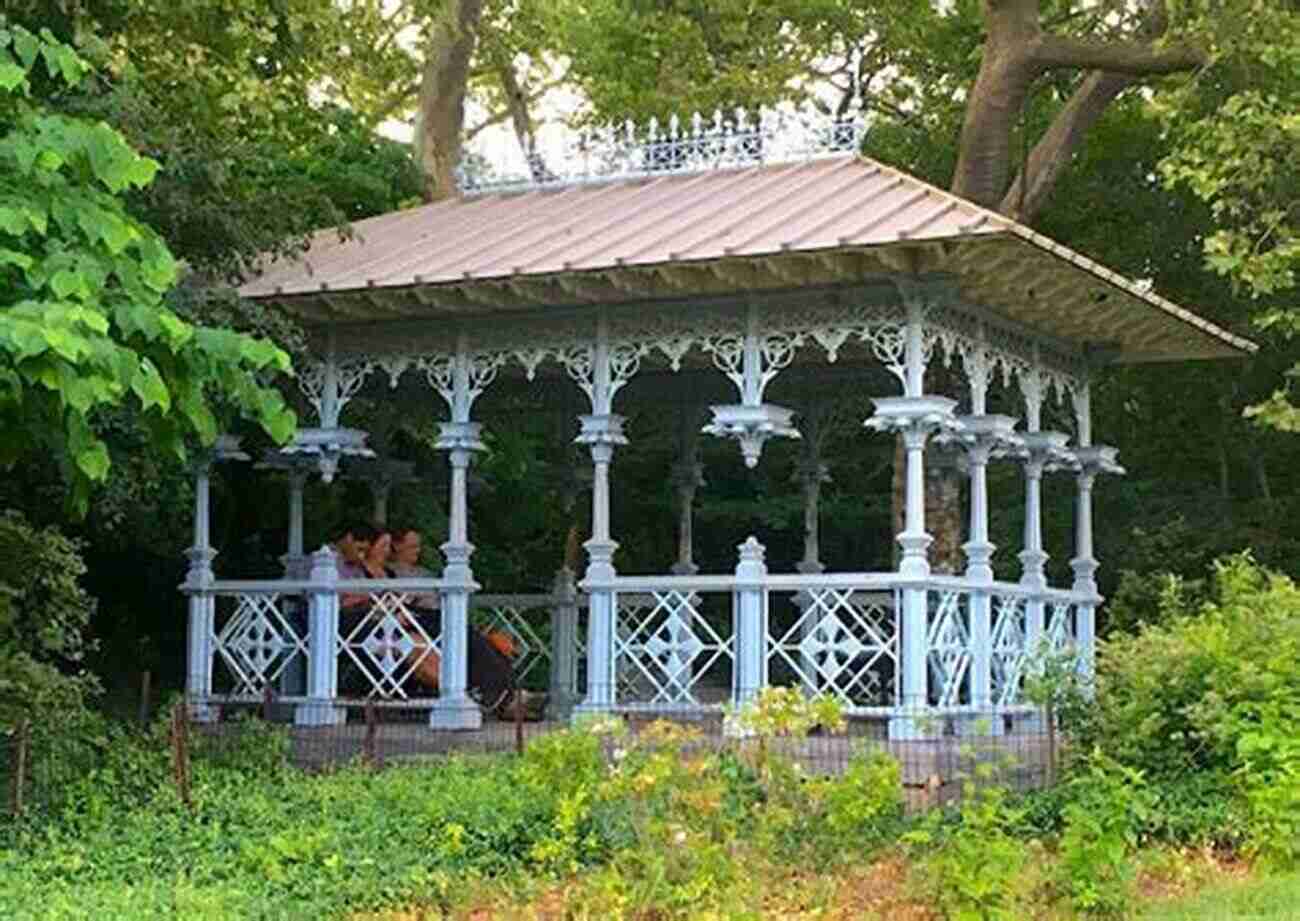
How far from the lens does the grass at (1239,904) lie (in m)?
9.20

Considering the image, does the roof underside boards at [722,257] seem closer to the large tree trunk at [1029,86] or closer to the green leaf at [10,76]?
the large tree trunk at [1029,86]

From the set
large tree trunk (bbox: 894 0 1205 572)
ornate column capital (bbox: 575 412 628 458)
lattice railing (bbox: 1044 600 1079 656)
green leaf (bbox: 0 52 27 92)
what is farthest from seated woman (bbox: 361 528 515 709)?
green leaf (bbox: 0 52 27 92)

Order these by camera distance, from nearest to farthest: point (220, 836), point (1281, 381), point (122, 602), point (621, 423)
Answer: point (220, 836) → point (621, 423) → point (122, 602) → point (1281, 381)

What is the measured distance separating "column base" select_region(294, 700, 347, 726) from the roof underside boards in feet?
9.52

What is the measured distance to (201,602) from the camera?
1562cm

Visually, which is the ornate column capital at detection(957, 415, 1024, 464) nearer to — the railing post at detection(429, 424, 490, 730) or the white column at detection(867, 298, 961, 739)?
the white column at detection(867, 298, 961, 739)

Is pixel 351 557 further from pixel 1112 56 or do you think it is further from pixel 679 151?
pixel 1112 56

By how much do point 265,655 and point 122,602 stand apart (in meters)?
5.44

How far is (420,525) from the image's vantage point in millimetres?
21172

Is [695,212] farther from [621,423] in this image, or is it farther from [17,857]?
[17,857]

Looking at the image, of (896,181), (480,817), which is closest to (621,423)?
(896,181)

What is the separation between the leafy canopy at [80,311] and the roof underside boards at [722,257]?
4.72m

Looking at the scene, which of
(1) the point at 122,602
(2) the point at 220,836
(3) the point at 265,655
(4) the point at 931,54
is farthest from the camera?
(4) the point at 931,54

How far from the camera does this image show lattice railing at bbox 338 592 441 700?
1501 cm
